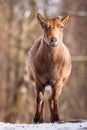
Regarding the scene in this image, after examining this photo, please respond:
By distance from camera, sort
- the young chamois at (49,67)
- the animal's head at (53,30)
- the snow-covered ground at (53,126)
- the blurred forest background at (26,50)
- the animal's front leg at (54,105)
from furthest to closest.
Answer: the blurred forest background at (26,50), the animal's front leg at (54,105), the young chamois at (49,67), the animal's head at (53,30), the snow-covered ground at (53,126)

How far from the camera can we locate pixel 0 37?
31203 millimetres

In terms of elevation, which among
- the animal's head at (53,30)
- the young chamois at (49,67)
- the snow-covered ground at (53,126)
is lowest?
the snow-covered ground at (53,126)

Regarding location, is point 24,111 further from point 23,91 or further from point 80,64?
point 80,64

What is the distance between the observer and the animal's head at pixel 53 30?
444 inches

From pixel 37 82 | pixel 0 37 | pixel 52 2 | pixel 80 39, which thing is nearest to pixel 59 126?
pixel 37 82

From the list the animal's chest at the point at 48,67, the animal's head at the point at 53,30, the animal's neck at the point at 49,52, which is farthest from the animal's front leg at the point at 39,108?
the animal's head at the point at 53,30

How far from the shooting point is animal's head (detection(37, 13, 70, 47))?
444 inches

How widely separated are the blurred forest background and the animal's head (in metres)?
16.8

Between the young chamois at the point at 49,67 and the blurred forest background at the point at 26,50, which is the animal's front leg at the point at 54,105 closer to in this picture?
the young chamois at the point at 49,67

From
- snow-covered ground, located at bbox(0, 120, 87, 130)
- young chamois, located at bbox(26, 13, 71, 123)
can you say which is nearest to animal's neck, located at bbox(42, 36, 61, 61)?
young chamois, located at bbox(26, 13, 71, 123)

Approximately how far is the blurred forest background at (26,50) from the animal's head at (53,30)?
661 inches

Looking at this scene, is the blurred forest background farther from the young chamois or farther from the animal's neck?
the animal's neck

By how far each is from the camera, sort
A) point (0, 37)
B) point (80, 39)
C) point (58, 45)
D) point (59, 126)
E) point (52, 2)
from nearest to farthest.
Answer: point (59, 126) → point (58, 45) → point (0, 37) → point (52, 2) → point (80, 39)

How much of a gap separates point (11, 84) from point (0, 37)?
413 centimetres
